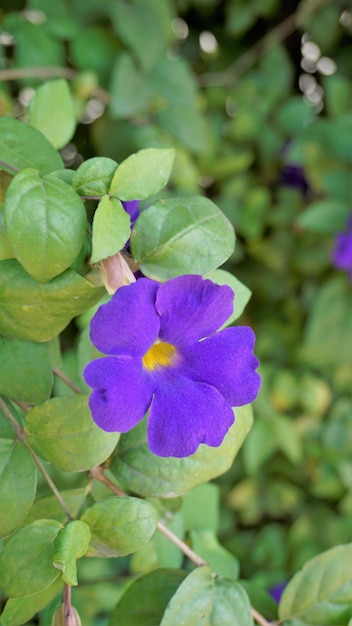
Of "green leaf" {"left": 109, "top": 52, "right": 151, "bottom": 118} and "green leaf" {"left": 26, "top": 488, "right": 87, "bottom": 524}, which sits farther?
"green leaf" {"left": 109, "top": 52, "right": 151, "bottom": 118}

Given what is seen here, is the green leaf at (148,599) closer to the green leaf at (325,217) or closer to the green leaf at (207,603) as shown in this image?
the green leaf at (207,603)

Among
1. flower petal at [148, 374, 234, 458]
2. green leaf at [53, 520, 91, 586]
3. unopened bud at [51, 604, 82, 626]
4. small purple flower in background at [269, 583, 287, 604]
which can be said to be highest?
flower petal at [148, 374, 234, 458]

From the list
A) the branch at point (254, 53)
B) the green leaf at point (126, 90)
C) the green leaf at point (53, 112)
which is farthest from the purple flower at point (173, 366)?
the branch at point (254, 53)

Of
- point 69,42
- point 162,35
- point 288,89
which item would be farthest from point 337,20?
point 69,42

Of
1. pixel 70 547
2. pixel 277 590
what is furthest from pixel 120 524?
pixel 277 590

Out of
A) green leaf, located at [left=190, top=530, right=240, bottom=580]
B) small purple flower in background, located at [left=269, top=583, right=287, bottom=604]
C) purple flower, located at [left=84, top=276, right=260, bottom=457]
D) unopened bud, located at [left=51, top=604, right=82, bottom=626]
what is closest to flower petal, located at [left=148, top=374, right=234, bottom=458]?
purple flower, located at [left=84, top=276, right=260, bottom=457]

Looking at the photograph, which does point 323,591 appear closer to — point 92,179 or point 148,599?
point 148,599

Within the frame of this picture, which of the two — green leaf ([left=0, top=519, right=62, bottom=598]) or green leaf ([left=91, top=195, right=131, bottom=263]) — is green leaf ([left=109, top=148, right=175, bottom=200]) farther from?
green leaf ([left=0, top=519, right=62, bottom=598])
